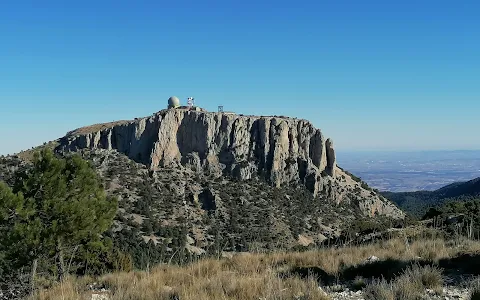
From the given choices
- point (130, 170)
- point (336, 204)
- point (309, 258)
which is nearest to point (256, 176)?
point (336, 204)

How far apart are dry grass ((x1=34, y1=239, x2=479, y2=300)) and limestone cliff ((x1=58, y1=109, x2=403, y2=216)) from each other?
68.6 meters

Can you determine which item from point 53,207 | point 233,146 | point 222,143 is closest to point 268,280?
point 53,207

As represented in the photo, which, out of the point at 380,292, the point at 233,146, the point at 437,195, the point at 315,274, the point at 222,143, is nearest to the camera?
the point at 380,292

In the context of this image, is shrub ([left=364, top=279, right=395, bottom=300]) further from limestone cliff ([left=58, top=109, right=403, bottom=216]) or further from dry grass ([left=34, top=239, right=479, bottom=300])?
limestone cliff ([left=58, top=109, right=403, bottom=216])

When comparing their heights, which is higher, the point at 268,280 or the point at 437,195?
the point at 268,280

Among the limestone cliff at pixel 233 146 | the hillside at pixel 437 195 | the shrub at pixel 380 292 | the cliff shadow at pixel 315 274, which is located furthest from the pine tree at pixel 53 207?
the hillside at pixel 437 195

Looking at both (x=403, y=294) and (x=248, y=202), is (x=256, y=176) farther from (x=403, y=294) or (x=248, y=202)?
(x=403, y=294)

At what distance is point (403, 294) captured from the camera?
12.9ft

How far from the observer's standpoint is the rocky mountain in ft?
186

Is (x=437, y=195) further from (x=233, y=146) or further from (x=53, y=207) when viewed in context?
(x=53, y=207)

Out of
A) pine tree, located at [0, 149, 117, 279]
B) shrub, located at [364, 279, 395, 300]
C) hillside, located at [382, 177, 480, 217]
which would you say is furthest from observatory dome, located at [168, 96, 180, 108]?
shrub, located at [364, 279, 395, 300]

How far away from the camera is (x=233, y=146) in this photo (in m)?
81.9

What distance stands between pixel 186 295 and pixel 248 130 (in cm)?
8143

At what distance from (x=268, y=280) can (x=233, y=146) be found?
254 feet
